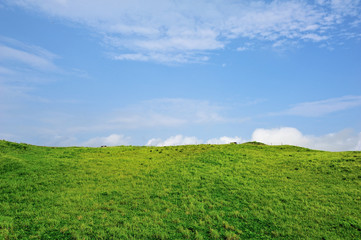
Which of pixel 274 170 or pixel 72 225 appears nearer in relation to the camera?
pixel 72 225

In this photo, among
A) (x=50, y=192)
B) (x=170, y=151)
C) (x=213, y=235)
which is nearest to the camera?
(x=213, y=235)

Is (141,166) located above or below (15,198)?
above

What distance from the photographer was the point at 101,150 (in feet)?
140

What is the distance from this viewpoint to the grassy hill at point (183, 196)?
715 inches

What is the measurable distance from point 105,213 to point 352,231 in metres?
18.4

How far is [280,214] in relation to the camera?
806 inches

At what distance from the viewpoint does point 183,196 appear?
22859mm

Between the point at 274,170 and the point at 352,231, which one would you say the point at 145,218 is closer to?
the point at 352,231

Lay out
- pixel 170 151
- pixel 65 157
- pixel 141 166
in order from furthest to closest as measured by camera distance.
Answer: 1. pixel 170 151
2. pixel 65 157
3. pixel 141 166

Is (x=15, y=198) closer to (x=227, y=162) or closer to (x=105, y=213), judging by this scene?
(x=105, y=213)

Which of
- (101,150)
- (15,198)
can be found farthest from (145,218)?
(101,150)

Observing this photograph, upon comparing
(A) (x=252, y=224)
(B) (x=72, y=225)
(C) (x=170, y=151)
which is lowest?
(B) (x=72, y=225)

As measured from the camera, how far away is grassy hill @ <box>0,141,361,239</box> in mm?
18156

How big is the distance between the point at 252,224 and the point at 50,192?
18.1m
